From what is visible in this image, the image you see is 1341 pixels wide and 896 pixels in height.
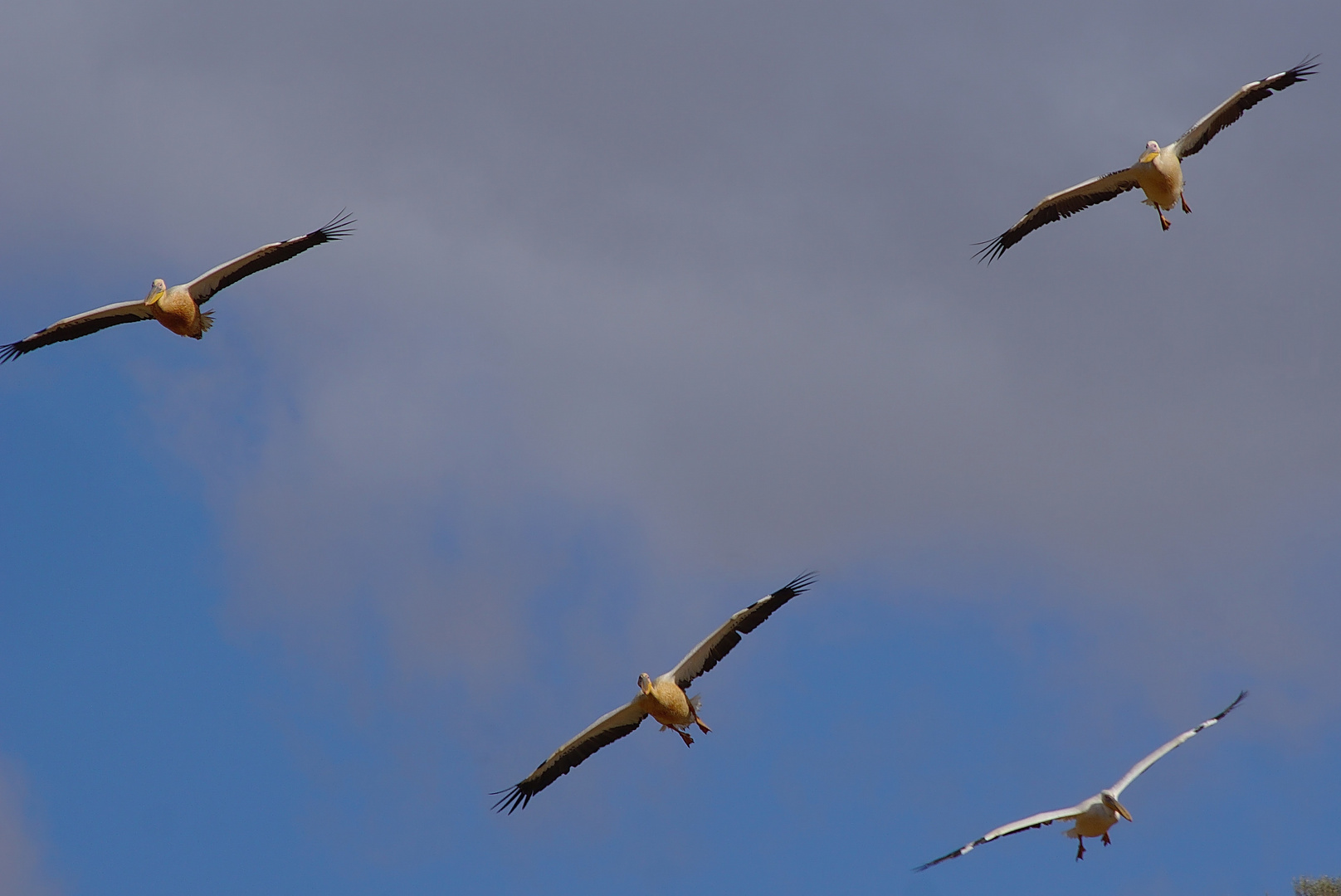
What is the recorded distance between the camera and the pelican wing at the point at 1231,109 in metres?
26.5

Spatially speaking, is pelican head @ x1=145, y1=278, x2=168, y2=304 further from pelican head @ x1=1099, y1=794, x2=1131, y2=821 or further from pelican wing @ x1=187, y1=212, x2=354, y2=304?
pelican head @ x1=1099, y1=794, x2=1131, y2=821

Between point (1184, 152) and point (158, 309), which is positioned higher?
point (158, 309)

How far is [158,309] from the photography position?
2678 centimetres

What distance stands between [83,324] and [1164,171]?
700 inches

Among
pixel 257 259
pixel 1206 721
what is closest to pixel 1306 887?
pixel 1206 721

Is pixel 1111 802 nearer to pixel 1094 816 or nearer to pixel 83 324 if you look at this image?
pixel 1094 816

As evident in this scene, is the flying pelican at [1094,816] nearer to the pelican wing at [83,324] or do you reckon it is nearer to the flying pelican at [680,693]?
the flying pelican at [680,693]

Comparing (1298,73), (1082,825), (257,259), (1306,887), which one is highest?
(257,259)

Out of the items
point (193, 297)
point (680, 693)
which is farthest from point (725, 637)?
point (193, 297)

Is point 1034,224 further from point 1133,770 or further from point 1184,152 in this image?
point 1133,770

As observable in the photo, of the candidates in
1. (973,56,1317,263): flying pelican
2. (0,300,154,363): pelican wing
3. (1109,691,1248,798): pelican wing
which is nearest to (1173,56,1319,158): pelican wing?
(973,56,1317,263): flying pelican

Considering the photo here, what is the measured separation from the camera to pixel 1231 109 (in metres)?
26.8

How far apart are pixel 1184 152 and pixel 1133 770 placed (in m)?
10.0

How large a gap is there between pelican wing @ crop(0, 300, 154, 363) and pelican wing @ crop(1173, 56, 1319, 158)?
665 inches
